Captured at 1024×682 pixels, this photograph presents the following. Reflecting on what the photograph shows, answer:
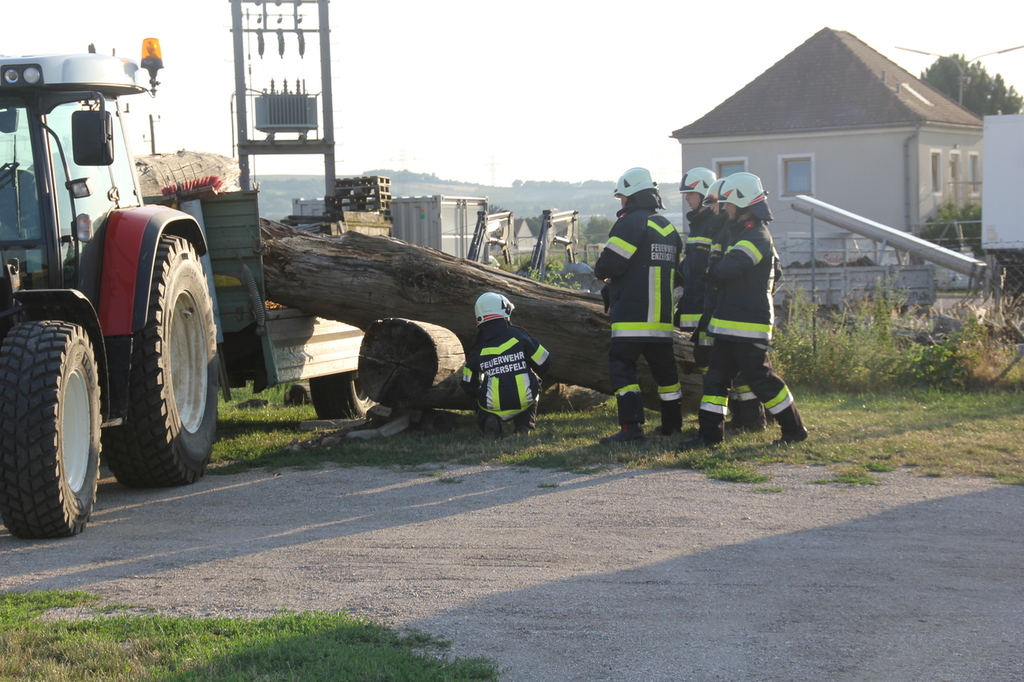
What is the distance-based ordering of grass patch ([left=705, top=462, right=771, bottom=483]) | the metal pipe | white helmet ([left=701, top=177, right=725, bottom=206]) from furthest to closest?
the metal pipe < white helmet ([left=701, top=177, right=725, bottom=206]) < grass patch ([left=705, top=462, right=771, bottom=483])

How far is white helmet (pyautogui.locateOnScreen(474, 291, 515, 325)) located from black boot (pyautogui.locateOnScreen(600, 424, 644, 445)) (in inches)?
52.5

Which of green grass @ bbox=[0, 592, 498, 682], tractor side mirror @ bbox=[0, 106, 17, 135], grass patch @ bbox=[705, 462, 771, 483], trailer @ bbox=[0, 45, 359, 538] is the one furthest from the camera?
grass patch @ bbox=[705, 462, 771, 483]

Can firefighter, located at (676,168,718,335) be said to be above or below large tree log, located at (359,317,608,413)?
above

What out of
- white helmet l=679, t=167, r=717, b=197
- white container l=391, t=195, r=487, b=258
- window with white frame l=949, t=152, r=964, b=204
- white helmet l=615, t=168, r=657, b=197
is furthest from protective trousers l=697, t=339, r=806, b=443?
window with white frame l=949, t=152, r=964, b=204

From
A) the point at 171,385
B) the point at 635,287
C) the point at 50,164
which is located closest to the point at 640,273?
the point at 635,287

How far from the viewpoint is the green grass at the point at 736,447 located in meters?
7.07

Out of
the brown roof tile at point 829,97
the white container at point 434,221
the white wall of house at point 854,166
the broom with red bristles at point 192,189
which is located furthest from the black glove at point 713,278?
the brown roof tile at point 829,97

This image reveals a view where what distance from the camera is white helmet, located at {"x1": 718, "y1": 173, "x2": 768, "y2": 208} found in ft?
24.9

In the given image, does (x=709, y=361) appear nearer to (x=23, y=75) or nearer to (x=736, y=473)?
(x=736, y=473)

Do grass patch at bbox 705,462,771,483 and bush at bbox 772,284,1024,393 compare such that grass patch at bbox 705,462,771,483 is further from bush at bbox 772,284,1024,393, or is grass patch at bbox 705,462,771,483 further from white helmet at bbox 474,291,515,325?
bush at bbox 772,284,1024,393

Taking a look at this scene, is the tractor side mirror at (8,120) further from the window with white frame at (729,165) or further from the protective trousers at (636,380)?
the window with white frame at (729,165)

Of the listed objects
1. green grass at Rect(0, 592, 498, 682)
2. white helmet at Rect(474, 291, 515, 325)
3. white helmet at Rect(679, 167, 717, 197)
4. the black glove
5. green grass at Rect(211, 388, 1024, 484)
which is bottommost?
green grass at Rect(211, 388, 1024, 484)

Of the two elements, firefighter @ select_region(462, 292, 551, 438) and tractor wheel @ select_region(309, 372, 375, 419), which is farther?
tractor wheel @ select_region(309, 372, 375, 419)

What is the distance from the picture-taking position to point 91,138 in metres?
5.59
